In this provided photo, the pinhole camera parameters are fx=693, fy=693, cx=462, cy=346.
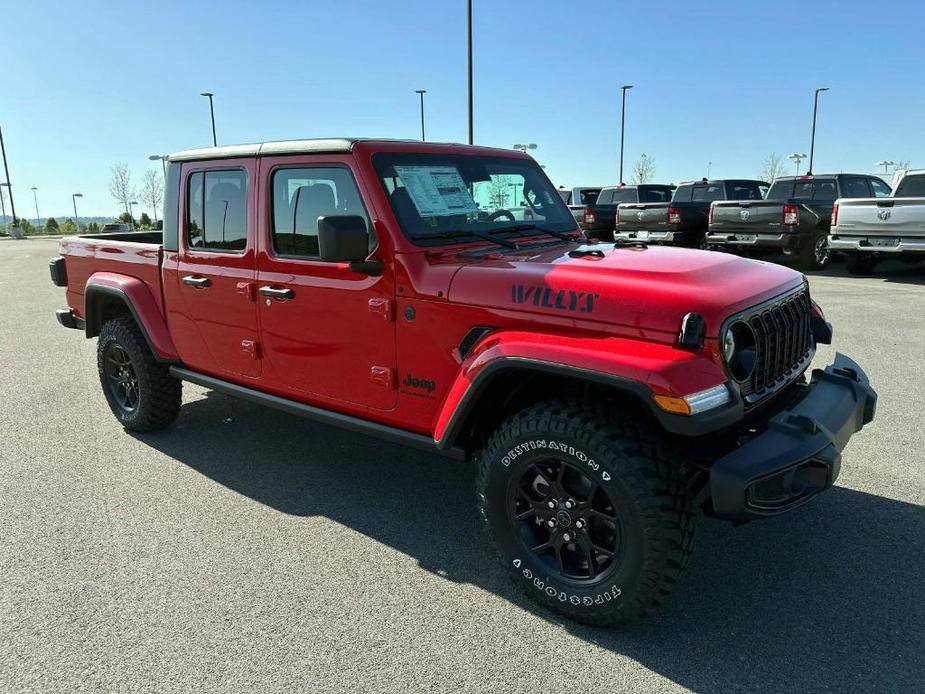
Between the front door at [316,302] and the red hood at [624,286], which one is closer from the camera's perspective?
the red hood at [624,286]

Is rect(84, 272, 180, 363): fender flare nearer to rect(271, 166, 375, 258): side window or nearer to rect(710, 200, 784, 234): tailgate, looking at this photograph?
rect(271, 166, 375, 258): side window

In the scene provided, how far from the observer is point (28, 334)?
8.81 metres

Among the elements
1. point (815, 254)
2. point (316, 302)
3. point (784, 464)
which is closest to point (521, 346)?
point (784, 464)

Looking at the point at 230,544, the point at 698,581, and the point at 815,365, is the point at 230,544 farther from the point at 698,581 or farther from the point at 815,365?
the point at 815,365

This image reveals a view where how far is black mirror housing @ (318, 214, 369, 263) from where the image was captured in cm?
290

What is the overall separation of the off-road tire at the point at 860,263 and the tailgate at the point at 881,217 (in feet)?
2.94

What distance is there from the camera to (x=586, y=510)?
2650 mm

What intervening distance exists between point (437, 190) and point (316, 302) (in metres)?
0.82

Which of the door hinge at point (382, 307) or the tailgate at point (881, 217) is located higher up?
the tailgate at point (881, 217)

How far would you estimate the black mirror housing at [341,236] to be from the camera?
9.53 ft

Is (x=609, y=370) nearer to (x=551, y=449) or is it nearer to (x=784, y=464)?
(x=551, y=449)

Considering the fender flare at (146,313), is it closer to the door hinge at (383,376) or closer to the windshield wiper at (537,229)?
the door hinge at (383,376)

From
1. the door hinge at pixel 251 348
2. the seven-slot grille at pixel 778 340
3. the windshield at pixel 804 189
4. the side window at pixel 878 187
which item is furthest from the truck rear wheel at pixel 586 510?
the side window at pixel 878 187

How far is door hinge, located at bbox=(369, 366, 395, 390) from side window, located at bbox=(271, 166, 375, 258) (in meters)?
0.66
